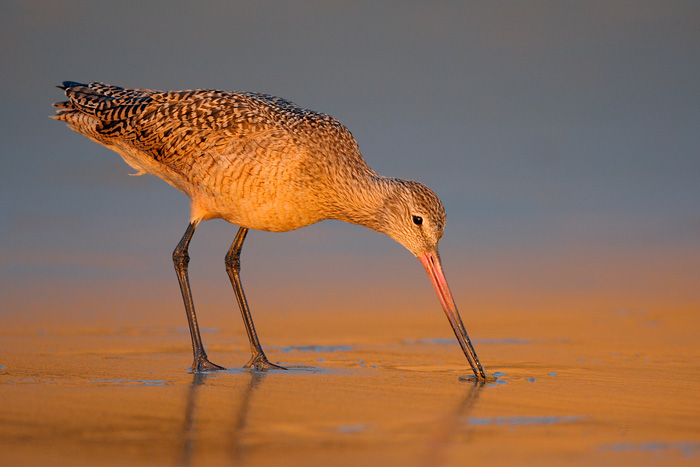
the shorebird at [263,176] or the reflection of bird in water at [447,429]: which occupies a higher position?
the shorebird at [263,176]

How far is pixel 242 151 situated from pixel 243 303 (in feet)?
4.77

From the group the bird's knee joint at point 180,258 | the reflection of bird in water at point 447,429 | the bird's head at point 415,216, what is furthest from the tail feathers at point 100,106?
the reflection of bird in water at point 447,429

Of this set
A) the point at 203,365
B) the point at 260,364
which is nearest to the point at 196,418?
the point at 203,365

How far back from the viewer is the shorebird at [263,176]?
7.42 m

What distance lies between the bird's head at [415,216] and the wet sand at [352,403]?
1.04 meters

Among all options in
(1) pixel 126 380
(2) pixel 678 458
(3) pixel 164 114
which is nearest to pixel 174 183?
(3) pixel 164 114

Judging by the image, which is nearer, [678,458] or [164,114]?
[678,458]

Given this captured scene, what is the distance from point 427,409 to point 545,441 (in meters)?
1.04

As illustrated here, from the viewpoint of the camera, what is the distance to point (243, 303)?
26.8 ft

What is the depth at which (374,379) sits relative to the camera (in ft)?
21.7

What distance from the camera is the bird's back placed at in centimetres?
762

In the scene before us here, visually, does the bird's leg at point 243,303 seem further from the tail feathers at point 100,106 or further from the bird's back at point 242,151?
the tail feathers at point 100,106

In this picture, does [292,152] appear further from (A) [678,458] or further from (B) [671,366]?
(A) [678,458]

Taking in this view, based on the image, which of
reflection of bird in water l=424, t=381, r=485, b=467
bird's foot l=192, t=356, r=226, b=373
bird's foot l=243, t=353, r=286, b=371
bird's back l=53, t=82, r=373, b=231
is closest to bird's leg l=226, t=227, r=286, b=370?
bird's foot l=243, t=353, r=286, b=371
